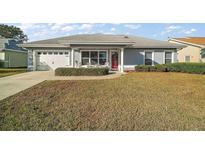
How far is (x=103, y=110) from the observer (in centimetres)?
762

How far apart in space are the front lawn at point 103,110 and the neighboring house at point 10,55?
89.9ft

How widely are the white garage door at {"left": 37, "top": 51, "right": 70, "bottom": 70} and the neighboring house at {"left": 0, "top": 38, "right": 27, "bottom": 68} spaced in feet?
39.5

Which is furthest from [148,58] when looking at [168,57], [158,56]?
[168,57]

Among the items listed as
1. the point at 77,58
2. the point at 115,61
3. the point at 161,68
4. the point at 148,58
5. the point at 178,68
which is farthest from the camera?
the point at 148,58

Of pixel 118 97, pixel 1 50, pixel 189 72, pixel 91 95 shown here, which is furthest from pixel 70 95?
pixel 1 50

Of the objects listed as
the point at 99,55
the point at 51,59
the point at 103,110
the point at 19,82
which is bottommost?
the point at 103,110

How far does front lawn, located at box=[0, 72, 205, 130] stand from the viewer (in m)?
6.32

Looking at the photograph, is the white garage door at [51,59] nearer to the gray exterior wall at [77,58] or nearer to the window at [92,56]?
the gray exterior wall at [77,58]

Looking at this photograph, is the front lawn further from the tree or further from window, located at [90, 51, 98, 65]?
the tree

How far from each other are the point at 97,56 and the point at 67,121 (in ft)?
59.3

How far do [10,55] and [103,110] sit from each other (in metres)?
33.2

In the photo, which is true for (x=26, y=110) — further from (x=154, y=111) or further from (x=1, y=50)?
(x=1, y=50)

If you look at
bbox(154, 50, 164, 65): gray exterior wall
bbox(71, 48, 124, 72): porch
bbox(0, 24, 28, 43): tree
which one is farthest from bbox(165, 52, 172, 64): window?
bbox(0, 24, 28, 43): tree

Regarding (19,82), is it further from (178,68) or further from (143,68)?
(178,68)
